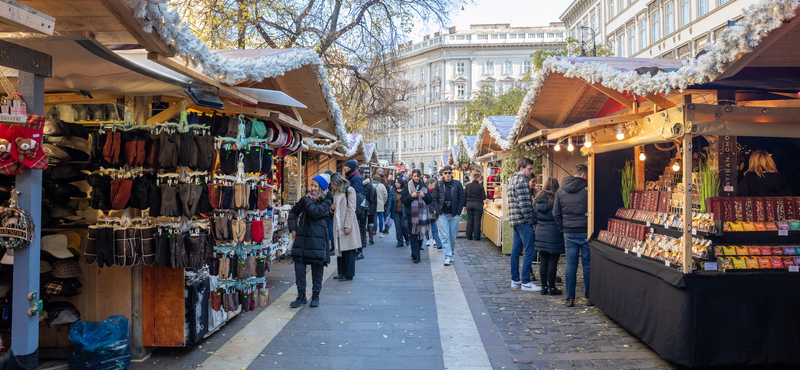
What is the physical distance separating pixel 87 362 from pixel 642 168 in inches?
250

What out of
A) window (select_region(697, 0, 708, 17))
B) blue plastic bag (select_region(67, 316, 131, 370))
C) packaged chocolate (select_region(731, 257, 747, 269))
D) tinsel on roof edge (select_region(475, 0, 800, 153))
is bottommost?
blue plastic bag (select_region(67, 316, 131, 370))

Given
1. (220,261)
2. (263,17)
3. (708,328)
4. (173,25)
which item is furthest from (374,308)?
(263,17)

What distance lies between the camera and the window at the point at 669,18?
28562 millimetres

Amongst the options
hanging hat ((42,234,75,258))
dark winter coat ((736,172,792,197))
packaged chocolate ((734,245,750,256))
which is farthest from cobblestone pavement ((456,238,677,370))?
hanging hat ((42,234,75,258))

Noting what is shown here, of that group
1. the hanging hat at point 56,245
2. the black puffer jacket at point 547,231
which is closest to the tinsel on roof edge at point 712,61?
the black puffer jacket at point 547,231

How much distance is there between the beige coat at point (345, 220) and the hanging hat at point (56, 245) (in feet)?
11.4

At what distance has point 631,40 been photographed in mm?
34406

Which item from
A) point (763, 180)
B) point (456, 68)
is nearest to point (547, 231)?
point (763, 180)

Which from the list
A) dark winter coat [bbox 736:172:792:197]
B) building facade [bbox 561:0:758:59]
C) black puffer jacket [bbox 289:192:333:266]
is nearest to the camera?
dark winter coat [bbox 736:172:792:197]

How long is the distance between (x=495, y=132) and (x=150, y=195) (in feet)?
25.2

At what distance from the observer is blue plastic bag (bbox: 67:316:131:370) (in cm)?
407

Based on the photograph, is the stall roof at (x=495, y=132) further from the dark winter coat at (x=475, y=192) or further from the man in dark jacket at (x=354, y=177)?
the man in dark jacket at (x=354, y=177)

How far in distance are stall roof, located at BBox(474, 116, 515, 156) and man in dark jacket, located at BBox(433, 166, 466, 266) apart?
4.34 ft

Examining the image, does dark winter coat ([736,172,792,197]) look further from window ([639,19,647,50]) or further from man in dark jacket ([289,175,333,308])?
window ([639,19,647,50])
